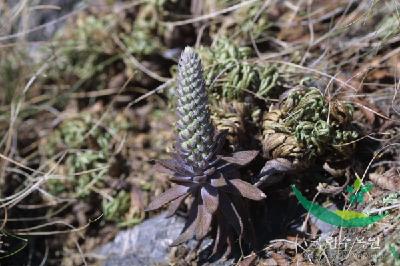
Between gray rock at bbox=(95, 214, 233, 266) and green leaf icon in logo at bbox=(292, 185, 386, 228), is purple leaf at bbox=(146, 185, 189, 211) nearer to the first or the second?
gray rock at bbox=(95, 214, 233, 266)

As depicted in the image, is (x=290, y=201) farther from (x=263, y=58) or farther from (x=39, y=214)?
(x=39, y=214)

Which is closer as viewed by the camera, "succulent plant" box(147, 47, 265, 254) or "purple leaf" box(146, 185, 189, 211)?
"succulent plant" box(147, 47, 265, 254)

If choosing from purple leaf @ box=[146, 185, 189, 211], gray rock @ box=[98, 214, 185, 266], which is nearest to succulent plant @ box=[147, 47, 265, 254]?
purple leaf @ box=[146, 185, 189, 211]

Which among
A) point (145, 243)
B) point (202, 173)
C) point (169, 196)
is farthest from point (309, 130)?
point (145, 243)

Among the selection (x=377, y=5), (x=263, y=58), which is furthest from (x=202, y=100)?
(x=377, y=5)

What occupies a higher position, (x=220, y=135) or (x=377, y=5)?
(x=377, y=5)

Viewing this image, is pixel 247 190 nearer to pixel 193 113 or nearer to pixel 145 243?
pixel 193 113
